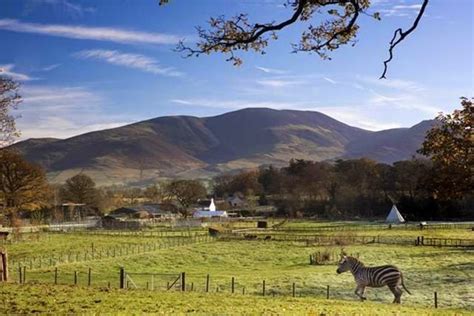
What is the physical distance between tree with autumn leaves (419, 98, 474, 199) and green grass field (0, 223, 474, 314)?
429cm

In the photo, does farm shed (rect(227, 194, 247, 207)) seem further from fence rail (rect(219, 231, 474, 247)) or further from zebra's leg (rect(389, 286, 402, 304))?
zebra's leg (rect(389, 286, 402, 304))

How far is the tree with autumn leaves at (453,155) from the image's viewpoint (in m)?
19.4

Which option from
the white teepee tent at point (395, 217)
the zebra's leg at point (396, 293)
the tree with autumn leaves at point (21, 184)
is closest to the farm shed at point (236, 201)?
the white teepee tent at point (395, 217)

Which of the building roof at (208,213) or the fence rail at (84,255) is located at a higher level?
the building roof at (208,213)

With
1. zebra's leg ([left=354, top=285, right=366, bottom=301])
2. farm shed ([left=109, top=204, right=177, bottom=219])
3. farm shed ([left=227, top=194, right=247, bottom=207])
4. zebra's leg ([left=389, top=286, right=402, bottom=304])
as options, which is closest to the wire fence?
zebra's leg ([left=354, top=285, right=366, bottom=301])

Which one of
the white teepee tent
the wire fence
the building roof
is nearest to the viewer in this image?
the wire fence

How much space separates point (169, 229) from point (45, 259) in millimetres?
37613

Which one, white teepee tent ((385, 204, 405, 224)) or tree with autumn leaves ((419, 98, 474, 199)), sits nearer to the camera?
tree with autumn leaves ((419, 98, 474, 199))

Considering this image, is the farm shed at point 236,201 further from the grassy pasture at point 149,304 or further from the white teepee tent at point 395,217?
the grassy pasture at point 149,304

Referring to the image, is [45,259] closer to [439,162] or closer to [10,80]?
[10,80]

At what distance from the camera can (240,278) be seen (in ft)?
110

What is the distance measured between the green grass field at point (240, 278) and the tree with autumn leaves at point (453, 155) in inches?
169

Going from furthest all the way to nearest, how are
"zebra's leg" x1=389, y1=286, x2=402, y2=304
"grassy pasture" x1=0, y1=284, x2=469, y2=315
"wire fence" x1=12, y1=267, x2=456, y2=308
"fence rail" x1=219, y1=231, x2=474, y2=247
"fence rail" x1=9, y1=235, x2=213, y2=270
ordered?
"fence rail" x1=219, y1=231, x2=474, y2=247 → "fence rail" x1=9, y1=235, x2=213, y2=270 → "wire fence" x1=12, y1=267, x2=456, y2=308 → "zebra's leg" x1=389, y1=286, x2=402, y2=304 → "grassy pasture" x1=0, y1=284, x2=469, y2=315

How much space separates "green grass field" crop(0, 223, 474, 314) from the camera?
18.5 m
